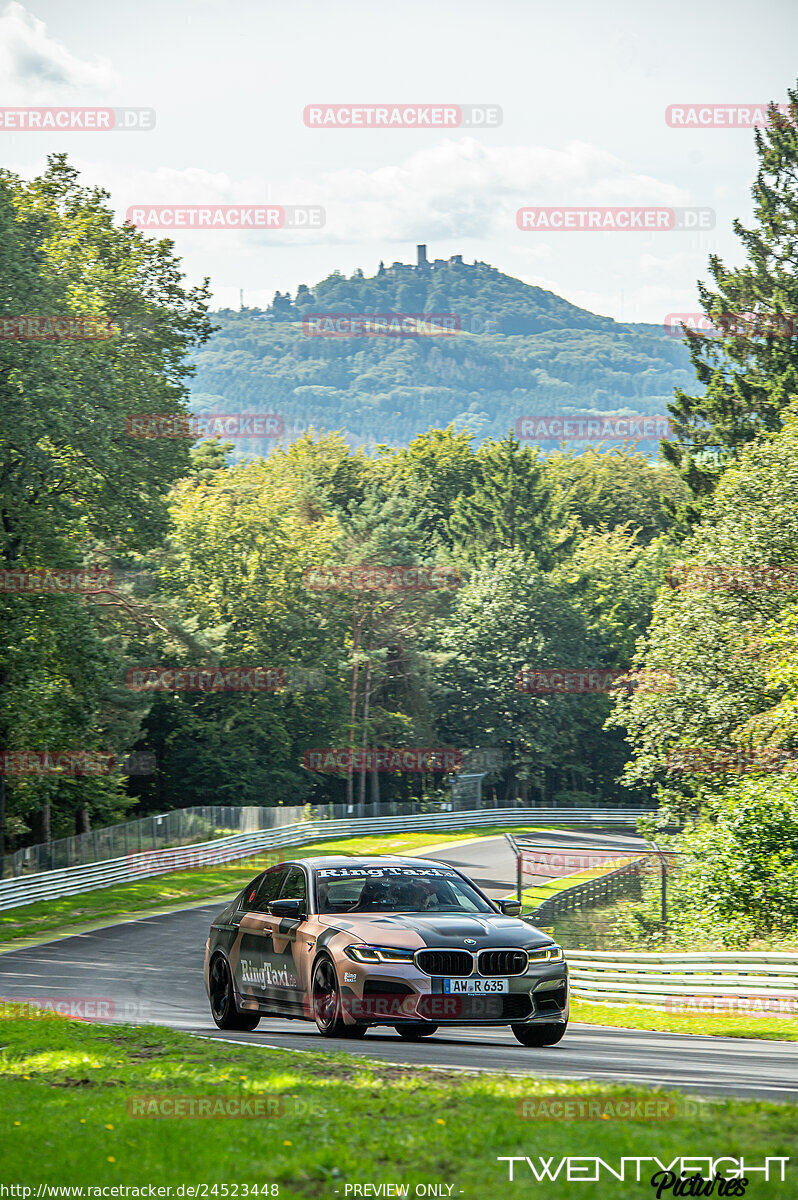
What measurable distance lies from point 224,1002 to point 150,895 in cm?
2969

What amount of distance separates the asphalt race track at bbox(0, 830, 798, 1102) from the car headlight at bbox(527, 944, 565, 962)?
0.74 meters

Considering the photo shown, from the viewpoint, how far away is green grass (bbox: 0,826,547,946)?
3462cm

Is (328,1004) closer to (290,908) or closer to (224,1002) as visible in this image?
(290,908)

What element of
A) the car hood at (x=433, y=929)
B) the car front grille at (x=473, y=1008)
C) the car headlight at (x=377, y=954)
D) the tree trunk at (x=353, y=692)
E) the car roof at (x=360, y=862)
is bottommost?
the tree trunk at (x=353, y=692)

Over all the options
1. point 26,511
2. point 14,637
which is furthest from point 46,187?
point 14,637

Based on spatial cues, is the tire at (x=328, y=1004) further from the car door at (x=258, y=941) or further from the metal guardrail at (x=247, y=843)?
the metal guardrail at (x=247, y=843)

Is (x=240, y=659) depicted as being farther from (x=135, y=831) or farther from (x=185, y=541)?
(x=135, y=831)

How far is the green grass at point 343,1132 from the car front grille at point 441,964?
1465mm

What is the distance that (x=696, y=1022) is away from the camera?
16.2 metres

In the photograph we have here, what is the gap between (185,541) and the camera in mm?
68188

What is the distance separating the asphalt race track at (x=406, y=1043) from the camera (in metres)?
9.41

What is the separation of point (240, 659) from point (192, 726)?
483 cm

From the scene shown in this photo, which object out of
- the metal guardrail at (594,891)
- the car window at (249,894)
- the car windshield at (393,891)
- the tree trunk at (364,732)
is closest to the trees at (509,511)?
the tree trunk at (364,732)

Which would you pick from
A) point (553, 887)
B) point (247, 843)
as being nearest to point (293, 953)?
point (553, 887)
